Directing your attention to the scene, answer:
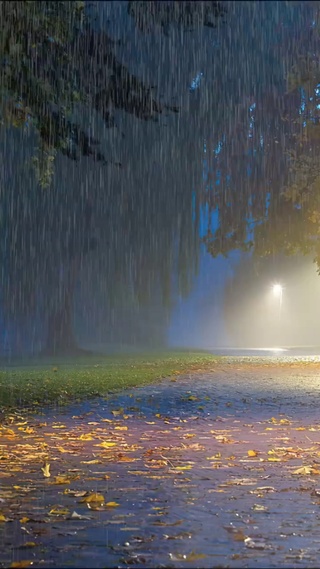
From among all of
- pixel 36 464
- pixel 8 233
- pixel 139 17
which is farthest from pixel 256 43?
pixel 36 464

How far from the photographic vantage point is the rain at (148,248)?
5711mm

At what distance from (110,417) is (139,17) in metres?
5.65

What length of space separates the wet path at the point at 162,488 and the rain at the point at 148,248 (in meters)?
0.03

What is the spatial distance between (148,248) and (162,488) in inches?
1018

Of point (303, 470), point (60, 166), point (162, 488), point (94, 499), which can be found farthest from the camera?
point (60, 166)

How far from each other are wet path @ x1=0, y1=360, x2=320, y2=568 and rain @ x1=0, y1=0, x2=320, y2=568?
0.09 feet

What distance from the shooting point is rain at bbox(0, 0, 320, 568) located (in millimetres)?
5711

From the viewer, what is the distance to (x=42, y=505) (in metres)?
6.05

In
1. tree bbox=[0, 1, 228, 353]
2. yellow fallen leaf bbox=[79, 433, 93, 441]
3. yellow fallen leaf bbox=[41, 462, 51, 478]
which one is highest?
tree bbox=[0, 1, 228, 353]

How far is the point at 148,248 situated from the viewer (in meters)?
32.5

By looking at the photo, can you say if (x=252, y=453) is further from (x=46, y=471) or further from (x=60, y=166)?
(x=60, y=166)

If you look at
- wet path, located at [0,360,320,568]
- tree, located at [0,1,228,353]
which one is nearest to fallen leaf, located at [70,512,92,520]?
wet path, located at [0,360,320,568]

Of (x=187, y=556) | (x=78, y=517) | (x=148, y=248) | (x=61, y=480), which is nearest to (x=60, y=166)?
(x=148, y=248)

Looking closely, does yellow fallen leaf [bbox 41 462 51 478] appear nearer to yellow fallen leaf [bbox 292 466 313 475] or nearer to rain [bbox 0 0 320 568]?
rain [bbox 0 0 320 568]
